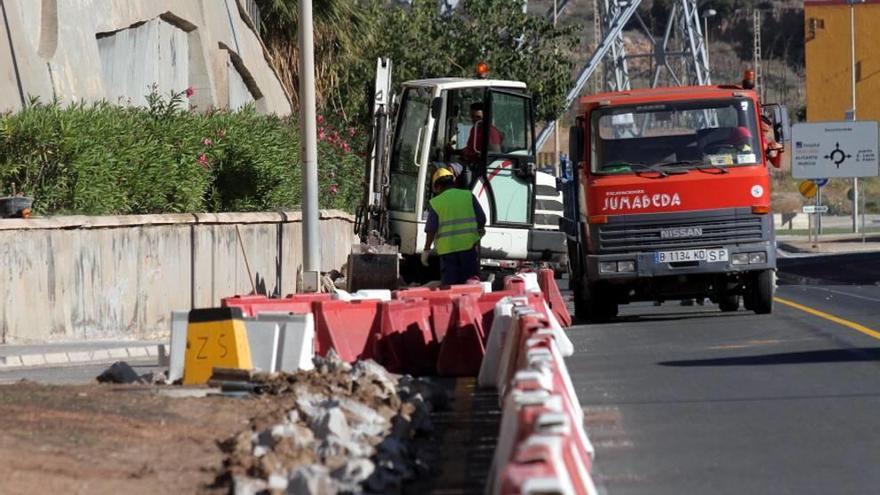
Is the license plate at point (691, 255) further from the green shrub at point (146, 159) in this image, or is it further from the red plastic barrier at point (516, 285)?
the green shrub at point (146, 159)

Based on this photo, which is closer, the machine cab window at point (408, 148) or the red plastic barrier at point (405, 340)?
the red plastic barrier at point (405, 340)

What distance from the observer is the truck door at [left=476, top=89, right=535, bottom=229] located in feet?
77.5

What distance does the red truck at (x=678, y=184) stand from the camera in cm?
1975

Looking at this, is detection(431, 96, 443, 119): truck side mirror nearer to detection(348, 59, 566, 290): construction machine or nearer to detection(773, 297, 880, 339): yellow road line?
detection(348, 59, 566, 290): construction machine

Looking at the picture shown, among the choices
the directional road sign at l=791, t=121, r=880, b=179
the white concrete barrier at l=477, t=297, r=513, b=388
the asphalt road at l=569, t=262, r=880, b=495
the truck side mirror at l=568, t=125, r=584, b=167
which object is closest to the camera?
the asphalt road at l=569, t=262, r=880, b=495

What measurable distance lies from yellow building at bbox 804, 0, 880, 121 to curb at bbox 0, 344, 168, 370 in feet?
230

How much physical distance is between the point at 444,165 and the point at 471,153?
0.54 metres

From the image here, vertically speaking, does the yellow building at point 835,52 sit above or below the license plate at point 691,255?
above

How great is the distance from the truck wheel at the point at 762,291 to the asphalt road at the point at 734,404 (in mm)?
291

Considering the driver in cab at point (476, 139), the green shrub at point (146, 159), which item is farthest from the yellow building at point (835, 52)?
the driver in cab at point (476, 139)

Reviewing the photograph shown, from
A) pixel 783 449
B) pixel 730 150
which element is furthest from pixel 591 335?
pixel 783 449

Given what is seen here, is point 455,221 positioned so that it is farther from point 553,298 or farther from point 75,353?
point 75,353

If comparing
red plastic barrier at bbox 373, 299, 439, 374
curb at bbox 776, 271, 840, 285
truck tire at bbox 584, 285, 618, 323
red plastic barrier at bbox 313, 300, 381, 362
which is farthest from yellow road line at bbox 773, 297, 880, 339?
curb at bbox 776, 271, 840, 285

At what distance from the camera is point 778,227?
74.1 metres
